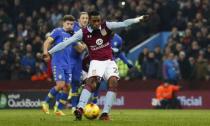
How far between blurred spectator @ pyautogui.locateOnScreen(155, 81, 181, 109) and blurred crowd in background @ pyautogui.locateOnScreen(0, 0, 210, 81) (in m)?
0.46

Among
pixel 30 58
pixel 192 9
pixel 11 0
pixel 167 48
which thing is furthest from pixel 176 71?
pixel 11 0

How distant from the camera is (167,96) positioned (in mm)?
27750

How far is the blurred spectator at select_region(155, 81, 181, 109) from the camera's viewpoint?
91.4ft

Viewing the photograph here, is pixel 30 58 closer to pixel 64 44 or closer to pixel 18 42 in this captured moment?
pixel 18 42

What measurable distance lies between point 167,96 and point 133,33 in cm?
554

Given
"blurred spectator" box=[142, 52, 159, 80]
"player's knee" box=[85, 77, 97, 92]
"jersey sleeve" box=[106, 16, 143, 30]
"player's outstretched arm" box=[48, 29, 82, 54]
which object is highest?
"blurred spectator" box=[142, 52, 159, 80]

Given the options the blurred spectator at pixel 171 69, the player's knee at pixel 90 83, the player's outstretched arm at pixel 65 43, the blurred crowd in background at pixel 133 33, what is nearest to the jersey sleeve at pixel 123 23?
the player's outstretched arm at pixel 65 43

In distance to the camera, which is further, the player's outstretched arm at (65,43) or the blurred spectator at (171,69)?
the blurred spectator at (171,69)

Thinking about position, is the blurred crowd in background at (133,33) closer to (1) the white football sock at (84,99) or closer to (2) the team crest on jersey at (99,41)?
(2) the team crest on jersey at (99,41)

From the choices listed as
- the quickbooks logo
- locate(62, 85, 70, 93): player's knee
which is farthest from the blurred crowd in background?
locate(62, 85, 70, 93): player's knee

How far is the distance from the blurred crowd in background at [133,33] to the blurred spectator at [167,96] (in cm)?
46

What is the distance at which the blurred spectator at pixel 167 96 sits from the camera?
91.4ft

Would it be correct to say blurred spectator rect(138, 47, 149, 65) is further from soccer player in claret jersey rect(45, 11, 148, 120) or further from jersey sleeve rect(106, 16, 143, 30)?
jersey sleeve rect(106, 16, 143, 30)

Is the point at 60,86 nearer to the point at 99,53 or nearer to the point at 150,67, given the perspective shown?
the point at 99,53
